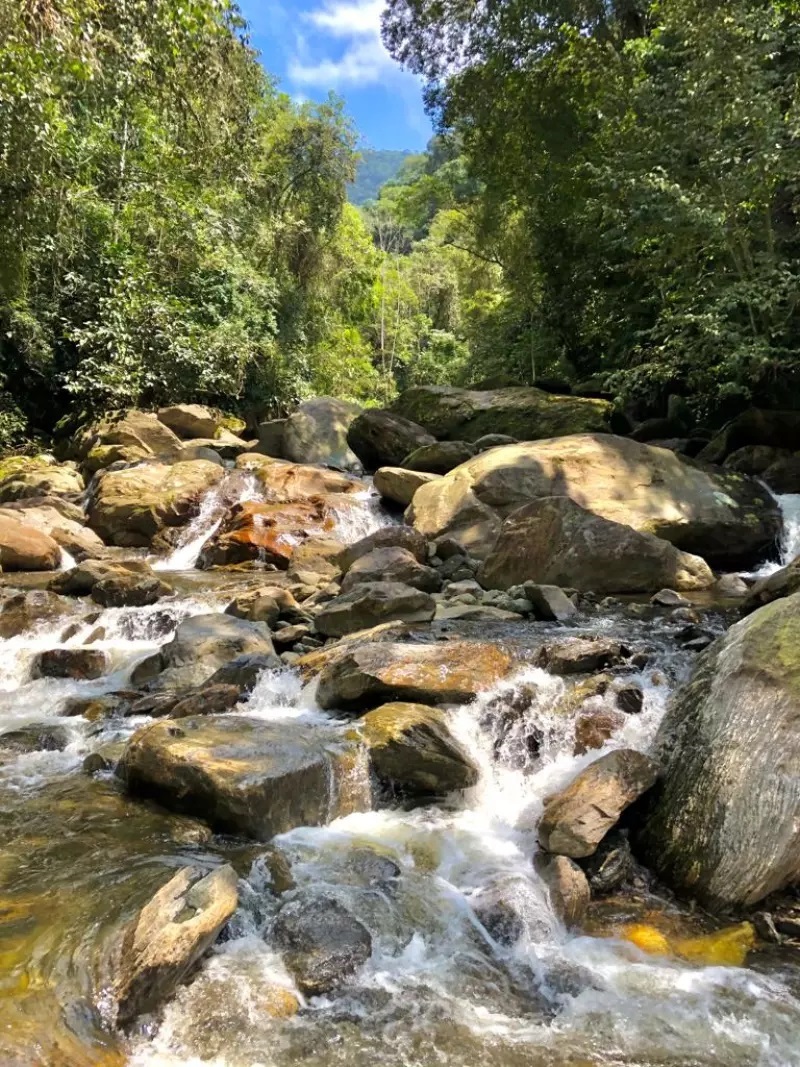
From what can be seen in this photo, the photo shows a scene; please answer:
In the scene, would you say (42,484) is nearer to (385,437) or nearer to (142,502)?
(142,502)

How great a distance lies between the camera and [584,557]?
8812 millimetres

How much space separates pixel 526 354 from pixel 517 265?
9.30ft

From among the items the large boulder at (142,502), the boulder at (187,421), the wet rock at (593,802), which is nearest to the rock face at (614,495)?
the large boulder at (142,502)

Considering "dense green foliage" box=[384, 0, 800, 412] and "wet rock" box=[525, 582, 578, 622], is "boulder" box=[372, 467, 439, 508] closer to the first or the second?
"dense green foliage" box=[384, 0, 800, 412]

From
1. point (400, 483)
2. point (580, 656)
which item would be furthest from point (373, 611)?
point (400, 483)

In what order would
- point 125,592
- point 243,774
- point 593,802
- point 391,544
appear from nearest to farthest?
1. point 593,802
2. point 243,774
3. point 125,592
4. point 391,544

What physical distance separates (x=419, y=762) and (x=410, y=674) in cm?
93

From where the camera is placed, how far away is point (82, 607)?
928 centimetres

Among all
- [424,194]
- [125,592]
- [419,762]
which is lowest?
[419,762]

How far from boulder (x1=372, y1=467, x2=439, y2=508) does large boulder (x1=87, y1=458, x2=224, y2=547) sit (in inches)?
128

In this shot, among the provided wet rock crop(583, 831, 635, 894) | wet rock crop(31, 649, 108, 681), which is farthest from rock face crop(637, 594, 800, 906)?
wet rock crop(31, 649, 108, 681)

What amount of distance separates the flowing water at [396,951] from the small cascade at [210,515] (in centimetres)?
666

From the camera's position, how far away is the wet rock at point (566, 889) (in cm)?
397

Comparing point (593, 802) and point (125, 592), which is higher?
point (125, 592)
